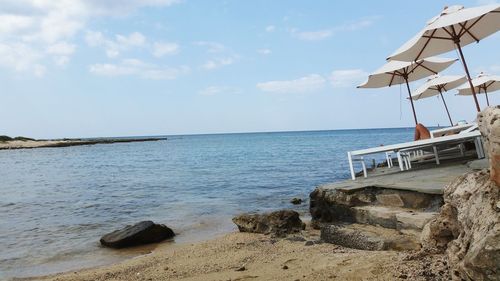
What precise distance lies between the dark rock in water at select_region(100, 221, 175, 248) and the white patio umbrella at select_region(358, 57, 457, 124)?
7.29 m

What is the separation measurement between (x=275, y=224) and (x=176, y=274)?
9.53ft

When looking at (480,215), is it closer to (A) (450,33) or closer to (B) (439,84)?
(A) (450,33)

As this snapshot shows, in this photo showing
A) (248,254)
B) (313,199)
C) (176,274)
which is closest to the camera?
(176,274)

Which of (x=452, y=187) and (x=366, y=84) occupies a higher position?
(x=366, y=84)

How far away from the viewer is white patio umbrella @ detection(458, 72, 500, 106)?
1442cm

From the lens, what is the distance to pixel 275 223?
8352mm

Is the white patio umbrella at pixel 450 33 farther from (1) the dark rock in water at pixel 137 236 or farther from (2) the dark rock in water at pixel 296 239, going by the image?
(1) the dark rock in water at pixel 137 236

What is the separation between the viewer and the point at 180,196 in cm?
1639

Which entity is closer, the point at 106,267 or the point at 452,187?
the point at 452,187

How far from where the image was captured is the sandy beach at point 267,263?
4.31 m

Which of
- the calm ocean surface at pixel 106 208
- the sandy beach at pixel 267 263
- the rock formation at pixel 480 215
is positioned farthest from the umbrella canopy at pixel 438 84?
the rock formation at pixel 480 215

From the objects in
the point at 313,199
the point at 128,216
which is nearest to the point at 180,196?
the point at 128,216

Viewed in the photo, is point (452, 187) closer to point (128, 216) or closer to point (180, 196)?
point (128, 216)

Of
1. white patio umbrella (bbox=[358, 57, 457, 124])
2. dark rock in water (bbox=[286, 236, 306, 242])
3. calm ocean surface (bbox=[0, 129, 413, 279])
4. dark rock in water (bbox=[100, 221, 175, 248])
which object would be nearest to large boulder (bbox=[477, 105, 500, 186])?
dark rock in water (bbox=[286, 236, 306, 242])
